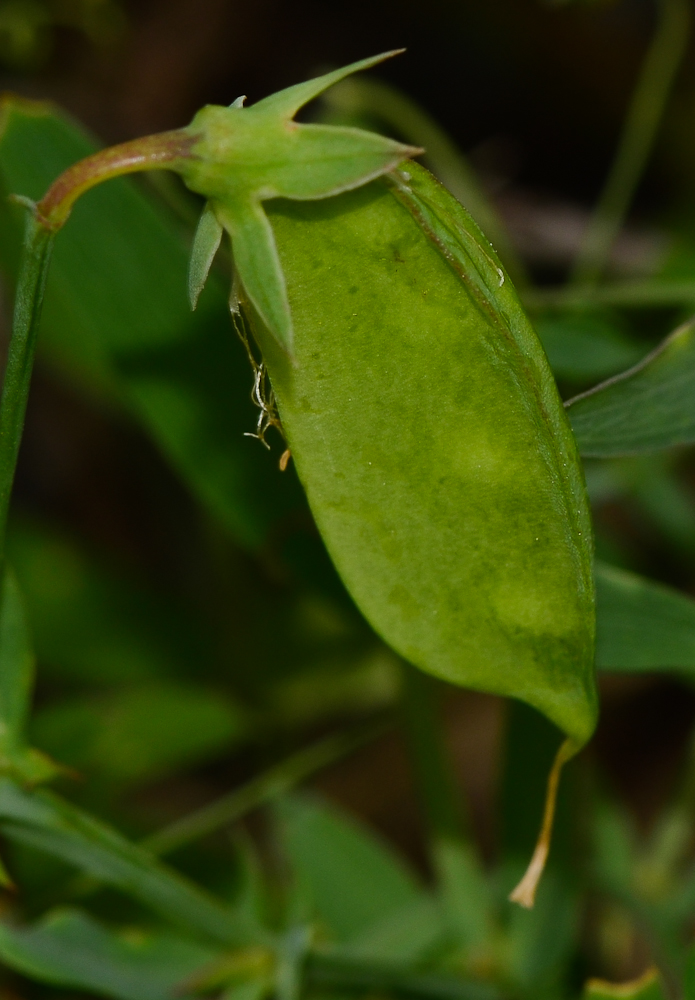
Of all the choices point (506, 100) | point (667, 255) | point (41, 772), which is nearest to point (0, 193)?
point (41, 772)

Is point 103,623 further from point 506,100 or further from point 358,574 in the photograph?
point 506,100

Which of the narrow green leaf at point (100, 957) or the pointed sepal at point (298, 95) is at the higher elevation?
the pointed sepal at point (298, 95)

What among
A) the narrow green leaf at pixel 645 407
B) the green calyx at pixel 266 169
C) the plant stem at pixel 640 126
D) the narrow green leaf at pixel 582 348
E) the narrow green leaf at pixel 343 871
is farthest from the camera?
the plant stem at pixel 640 126

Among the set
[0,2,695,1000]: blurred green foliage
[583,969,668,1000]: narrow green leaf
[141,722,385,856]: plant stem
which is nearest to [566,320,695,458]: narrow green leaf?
[0,2,695,1000]: blurred green foliage

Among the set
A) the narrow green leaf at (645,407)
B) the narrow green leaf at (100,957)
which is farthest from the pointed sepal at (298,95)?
the narrow green leaf at (100,957)

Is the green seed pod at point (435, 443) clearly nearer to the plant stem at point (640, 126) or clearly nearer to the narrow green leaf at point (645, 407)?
the narrow green leaf at point (645, 407)

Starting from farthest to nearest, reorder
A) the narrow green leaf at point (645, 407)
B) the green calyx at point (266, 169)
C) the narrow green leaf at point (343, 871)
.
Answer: the narrow green leaf at point (343, 871), the narrow green leaf at point (645, 407), the green calyx at point (266, 169)

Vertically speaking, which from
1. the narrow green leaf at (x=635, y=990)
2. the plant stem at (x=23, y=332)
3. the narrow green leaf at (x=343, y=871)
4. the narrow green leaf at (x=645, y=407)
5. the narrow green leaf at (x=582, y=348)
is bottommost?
the narrow green leaf at (x=343, y=871)

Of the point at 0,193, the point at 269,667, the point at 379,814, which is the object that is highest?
the point at 0,193
